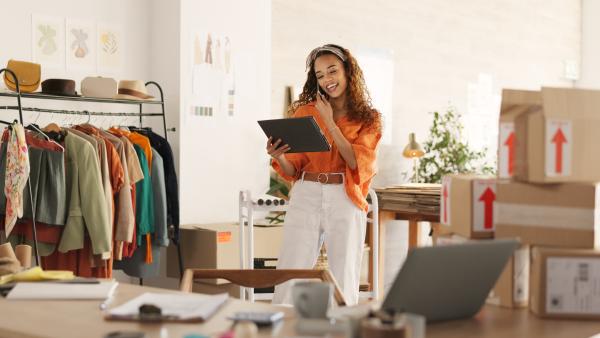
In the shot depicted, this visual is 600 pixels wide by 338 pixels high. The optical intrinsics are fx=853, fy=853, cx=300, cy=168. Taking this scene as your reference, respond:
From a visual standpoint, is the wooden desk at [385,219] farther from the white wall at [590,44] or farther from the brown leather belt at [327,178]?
the white wall at [590,44]

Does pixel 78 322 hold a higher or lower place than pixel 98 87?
lower

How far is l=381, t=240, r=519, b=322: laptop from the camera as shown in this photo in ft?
6.60

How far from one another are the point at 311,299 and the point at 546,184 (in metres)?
0.83

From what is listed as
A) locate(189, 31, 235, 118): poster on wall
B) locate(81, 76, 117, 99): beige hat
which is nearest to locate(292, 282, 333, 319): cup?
locate(81, 76, 117, 99): beige hat

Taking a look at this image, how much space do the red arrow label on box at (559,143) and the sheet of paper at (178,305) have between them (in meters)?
0.99

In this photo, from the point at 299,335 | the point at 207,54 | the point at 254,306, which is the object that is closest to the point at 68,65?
the point at 207,54

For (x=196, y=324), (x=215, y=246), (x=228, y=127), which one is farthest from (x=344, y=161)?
(x=196, y=324)

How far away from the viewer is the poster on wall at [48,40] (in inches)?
189

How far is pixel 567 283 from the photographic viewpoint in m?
2.34

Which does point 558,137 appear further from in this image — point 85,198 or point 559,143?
point 85,198

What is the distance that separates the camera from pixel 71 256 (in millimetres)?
4508

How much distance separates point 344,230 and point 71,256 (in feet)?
4.90

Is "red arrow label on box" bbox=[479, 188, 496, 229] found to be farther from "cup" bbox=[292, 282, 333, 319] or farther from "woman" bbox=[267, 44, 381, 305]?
"woman" bbox=[267, 44, 381, 305]

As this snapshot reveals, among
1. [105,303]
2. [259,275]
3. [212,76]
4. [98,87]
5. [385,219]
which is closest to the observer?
[105,303]
